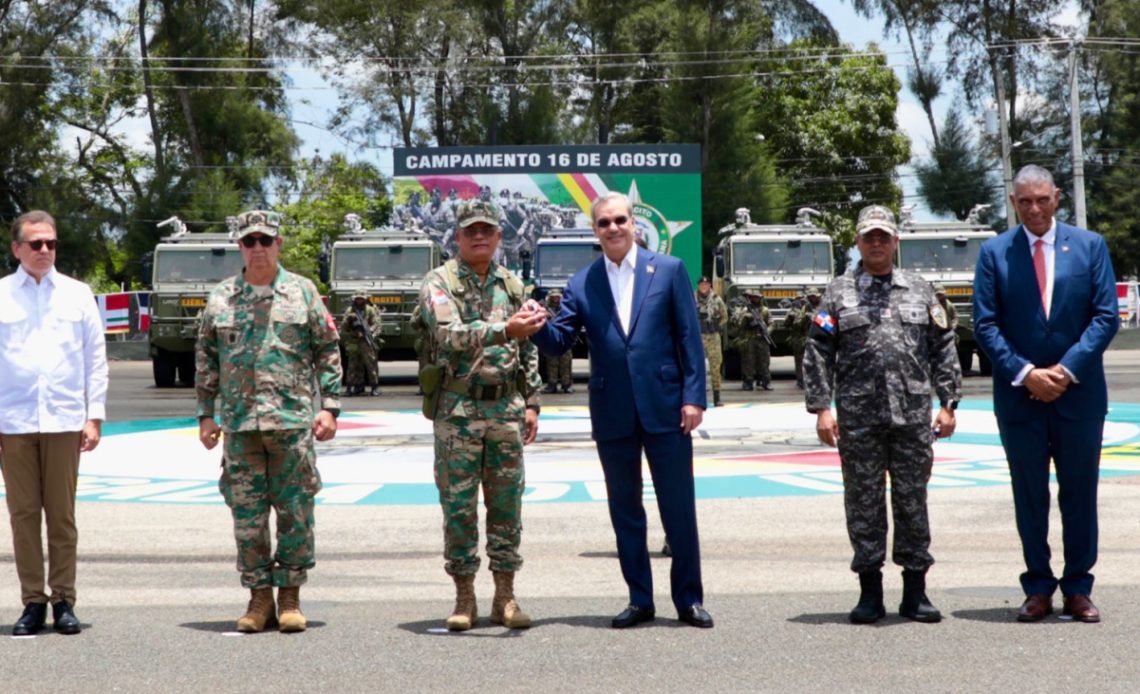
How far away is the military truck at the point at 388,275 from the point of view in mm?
28172

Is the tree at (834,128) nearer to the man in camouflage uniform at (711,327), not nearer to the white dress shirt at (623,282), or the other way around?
the man in camouflage uniform at (711,327)

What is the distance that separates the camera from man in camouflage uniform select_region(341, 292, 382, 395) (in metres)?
25.3

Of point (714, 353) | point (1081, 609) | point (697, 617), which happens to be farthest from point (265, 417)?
point (714, 353)

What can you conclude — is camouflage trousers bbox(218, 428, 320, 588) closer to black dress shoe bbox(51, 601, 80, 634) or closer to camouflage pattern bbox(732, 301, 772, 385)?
black dress shoe bbox(51, 601, 80, 634)

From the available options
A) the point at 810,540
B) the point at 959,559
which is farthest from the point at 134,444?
the point at 959,559

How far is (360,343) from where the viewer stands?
25.5 meters

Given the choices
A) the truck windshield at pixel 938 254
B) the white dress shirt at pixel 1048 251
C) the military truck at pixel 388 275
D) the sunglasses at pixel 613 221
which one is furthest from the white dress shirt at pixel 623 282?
the truck windshield at pixel 938 254

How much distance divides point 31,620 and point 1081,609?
4321 millimetres

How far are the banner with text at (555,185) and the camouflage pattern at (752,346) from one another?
684cm

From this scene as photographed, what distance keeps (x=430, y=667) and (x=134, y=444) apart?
11.0 m

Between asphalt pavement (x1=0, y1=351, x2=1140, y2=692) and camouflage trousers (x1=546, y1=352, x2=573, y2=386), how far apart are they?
1514 centimetres

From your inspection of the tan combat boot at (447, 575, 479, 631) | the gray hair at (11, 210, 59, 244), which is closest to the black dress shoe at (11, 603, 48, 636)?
the gray hair at (11, 210, 59, 244)

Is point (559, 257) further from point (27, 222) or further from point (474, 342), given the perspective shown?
point (474, 342)

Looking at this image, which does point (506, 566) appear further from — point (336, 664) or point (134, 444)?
point (134, 444)
